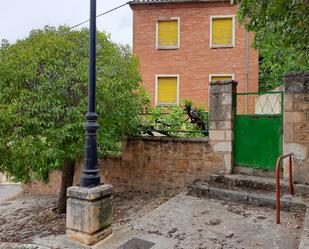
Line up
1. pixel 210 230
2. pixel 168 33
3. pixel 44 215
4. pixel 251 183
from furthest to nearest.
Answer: pixel 168 33 → pixel 44 215 → pixel 251 183 → pixel 210 230

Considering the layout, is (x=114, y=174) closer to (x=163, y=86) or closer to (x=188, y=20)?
(x=163, y=86)

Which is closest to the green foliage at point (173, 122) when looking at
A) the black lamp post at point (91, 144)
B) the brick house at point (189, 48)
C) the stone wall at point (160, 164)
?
the stone wall at point (160, 164)

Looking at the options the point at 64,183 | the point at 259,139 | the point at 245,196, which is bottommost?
the point at 64,183

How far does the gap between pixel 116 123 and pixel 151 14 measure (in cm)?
1017

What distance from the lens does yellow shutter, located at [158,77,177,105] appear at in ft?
49.9

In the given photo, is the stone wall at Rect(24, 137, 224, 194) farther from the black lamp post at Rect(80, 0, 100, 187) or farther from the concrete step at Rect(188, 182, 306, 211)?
the black lamp post at Rect(80, 0, 100, 187)

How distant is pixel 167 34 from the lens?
1527cm

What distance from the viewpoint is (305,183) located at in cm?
581

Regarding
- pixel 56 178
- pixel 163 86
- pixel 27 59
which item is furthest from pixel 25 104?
pixel 163 86

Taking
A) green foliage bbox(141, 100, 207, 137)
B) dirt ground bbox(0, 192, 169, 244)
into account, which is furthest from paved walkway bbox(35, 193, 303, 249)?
green foliage bbox(141, 100, 207, 137)

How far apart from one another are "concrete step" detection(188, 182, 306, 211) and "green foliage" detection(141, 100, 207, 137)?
5.43 ft

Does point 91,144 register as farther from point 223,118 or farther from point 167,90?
point 167,90

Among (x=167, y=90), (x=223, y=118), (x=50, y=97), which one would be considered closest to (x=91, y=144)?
(x=50, y=97)

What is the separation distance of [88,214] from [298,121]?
4.36m
